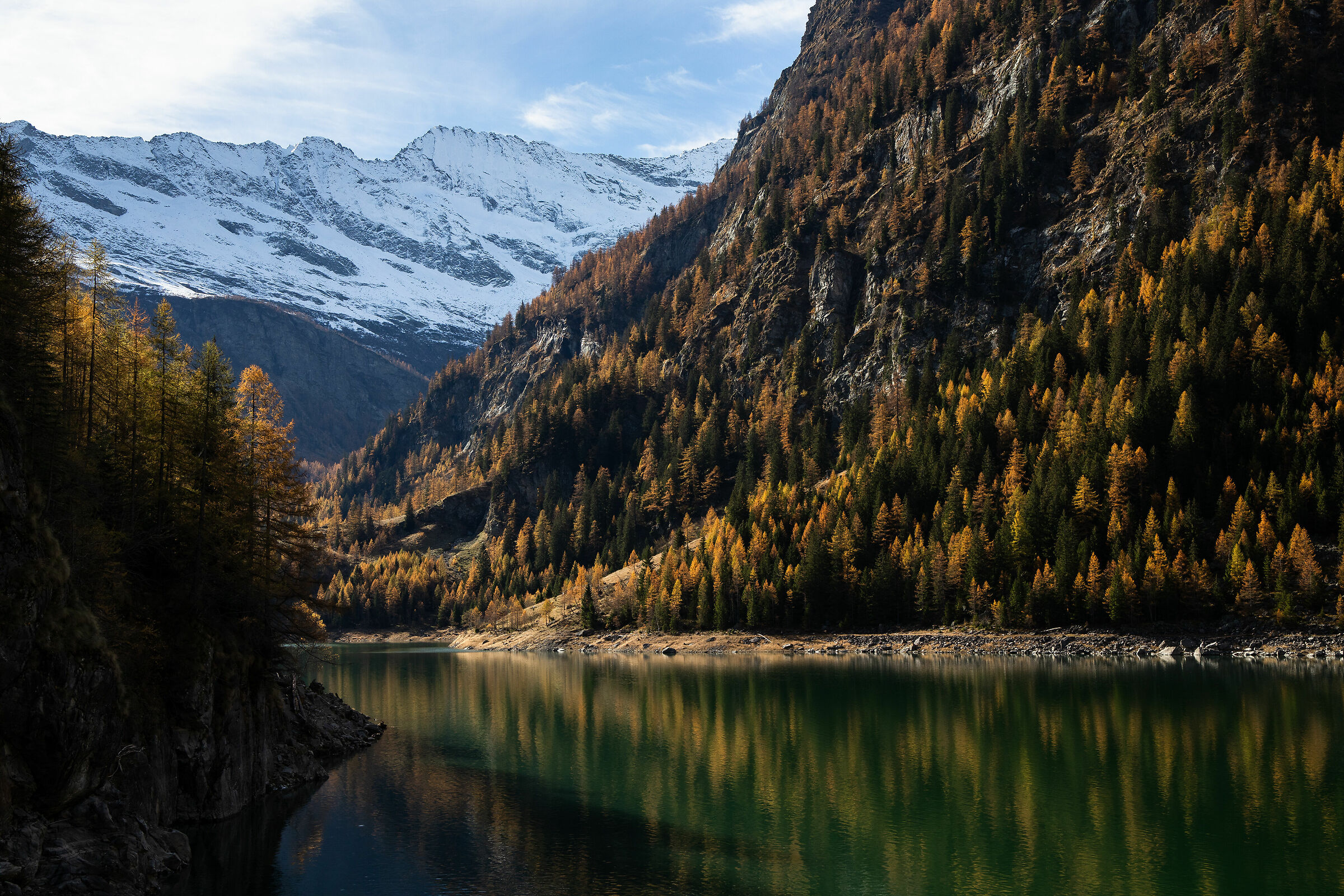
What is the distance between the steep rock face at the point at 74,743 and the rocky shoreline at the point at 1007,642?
9774 centimetres

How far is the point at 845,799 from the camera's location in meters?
45.2

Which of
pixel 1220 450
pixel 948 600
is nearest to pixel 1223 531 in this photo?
pixel 1220 450

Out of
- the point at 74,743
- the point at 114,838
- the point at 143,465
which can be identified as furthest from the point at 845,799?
the point at 143,465

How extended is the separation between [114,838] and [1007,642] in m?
105

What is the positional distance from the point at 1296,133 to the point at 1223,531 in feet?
323

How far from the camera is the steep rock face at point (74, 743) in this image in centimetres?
2712

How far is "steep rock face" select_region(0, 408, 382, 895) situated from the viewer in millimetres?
27125

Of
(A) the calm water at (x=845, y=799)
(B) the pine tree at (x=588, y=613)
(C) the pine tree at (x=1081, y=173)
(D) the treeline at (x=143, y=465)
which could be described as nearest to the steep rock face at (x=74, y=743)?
(D) the treeline at (x=143, y=465)

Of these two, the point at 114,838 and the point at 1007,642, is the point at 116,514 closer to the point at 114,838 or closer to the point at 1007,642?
the point at 114,838

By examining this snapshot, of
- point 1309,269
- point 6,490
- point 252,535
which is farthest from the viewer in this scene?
point 1309,269

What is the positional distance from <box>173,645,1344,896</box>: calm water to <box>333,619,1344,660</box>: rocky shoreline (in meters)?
13.7

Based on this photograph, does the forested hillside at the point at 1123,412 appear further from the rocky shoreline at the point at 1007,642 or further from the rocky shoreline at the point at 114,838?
the rocky shoreline at the point at 114,838

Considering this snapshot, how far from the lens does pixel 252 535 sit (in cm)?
5072

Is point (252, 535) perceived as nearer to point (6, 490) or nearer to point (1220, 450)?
point (6, 490)
